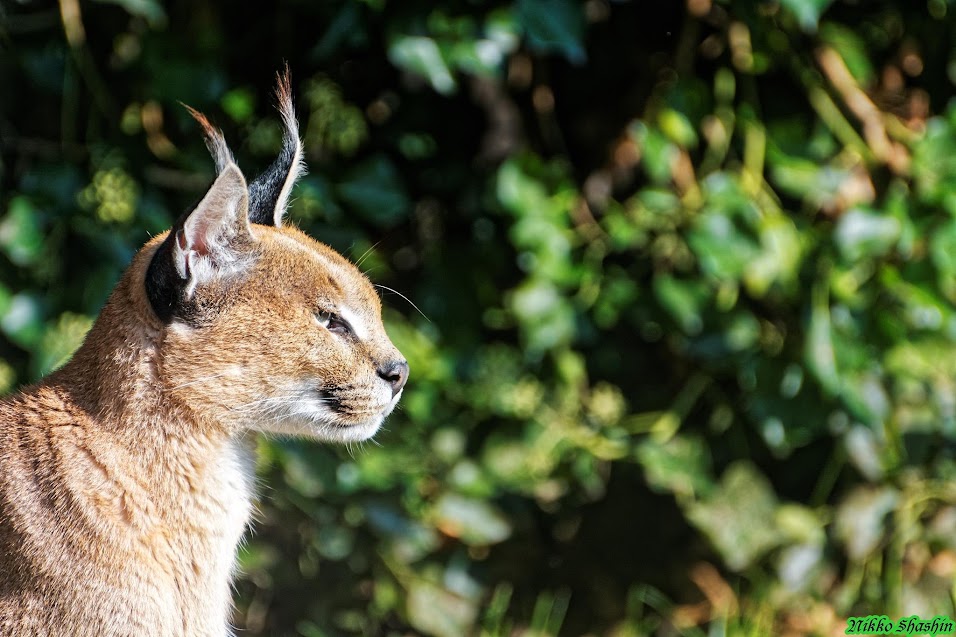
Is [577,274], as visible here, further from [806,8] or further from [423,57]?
[806,8]

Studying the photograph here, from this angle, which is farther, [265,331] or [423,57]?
[423,57]

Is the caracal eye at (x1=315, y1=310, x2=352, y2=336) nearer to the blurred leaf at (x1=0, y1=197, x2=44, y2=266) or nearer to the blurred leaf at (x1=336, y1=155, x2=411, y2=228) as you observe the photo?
the blurred leaf at (x1=336, y1=155, x2=411, y2=228)

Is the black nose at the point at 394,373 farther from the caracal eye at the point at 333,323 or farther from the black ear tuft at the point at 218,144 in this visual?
the black ear tuft at the point at 218,144

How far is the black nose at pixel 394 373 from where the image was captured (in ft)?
8.15

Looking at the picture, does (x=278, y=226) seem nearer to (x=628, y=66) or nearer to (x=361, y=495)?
(x=361, y=495)

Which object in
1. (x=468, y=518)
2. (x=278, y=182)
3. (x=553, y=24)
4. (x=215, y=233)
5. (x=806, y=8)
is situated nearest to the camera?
(x=215, y=233)

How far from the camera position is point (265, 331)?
7.86 feet

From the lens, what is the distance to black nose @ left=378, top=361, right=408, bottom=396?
2484mm

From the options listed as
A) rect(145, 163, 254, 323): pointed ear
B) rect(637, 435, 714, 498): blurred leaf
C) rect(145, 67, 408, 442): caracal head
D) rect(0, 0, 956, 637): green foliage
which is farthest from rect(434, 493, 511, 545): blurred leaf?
rect(145, 163, 254, 323): pointed ear

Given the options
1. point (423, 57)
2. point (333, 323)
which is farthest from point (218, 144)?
point (423, 57)

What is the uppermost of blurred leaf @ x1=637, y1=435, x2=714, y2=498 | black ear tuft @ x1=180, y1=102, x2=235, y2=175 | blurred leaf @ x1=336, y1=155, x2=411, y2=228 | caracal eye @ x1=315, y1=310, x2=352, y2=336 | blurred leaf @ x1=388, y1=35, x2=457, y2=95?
black ear tuft @ x1=180, y1=102, x2=235, y2=175

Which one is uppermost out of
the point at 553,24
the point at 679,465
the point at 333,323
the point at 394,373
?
the point at 553,24

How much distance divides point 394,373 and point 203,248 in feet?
1.59

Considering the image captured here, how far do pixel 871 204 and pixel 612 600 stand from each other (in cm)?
157
